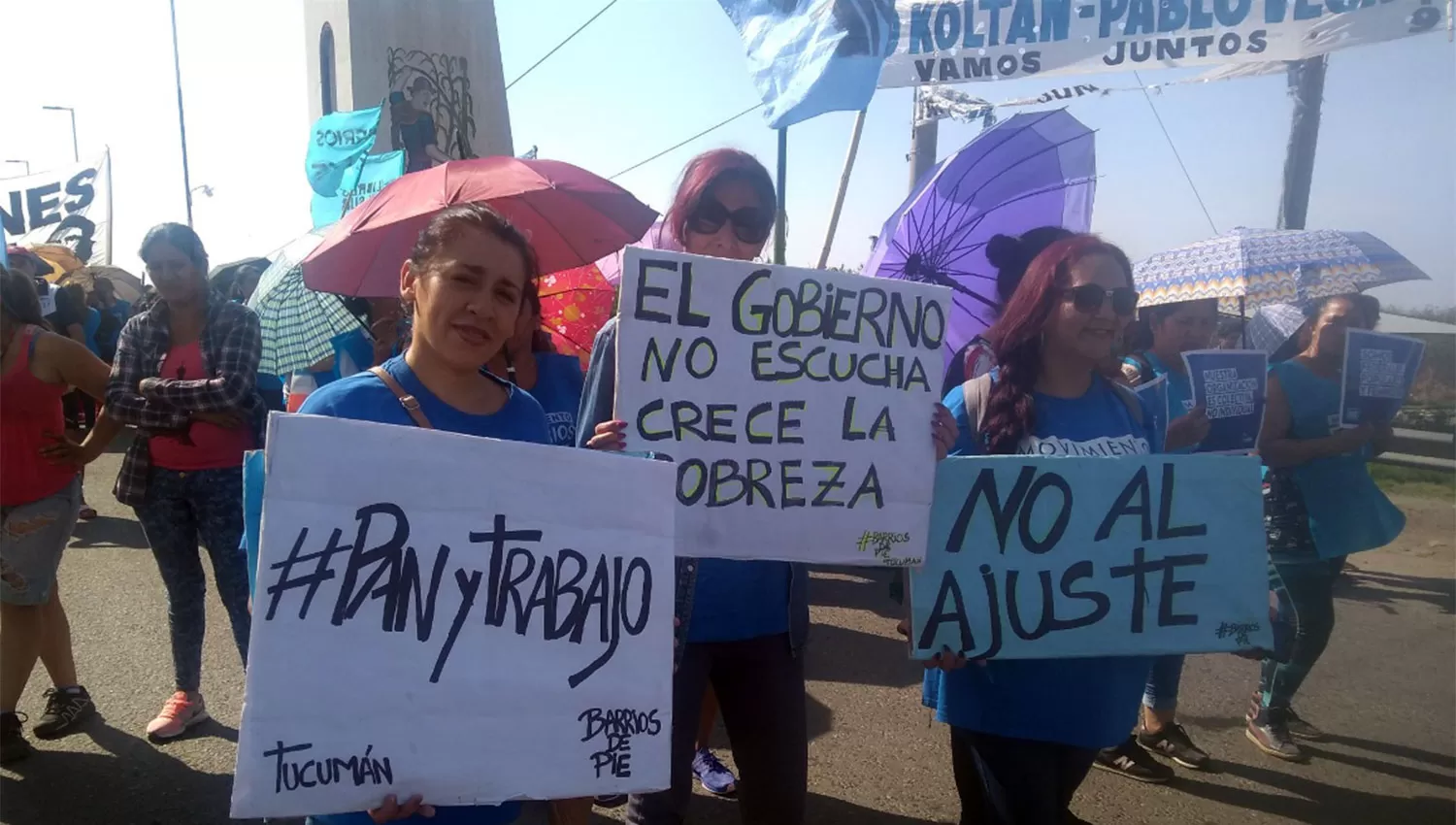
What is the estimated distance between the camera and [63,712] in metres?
3.41

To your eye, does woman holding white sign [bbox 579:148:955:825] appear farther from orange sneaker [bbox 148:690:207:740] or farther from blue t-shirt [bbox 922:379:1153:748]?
orange sneaker [bbox 148:690:207:740]

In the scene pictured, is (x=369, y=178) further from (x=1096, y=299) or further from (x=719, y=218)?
(x=1096, y=299)

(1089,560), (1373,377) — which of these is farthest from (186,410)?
(1373,377)

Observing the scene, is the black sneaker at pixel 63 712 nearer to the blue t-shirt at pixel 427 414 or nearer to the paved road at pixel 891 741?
the paved road at pixel 891 741

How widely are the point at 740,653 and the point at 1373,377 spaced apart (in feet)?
9.86

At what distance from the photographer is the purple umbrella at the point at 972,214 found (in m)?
3.23

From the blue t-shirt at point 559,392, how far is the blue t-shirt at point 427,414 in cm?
84

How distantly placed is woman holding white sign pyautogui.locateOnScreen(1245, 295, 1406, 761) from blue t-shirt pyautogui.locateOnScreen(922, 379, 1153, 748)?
6.10 ft

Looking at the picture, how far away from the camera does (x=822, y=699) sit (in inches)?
156

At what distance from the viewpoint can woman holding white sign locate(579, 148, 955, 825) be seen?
6.68ft

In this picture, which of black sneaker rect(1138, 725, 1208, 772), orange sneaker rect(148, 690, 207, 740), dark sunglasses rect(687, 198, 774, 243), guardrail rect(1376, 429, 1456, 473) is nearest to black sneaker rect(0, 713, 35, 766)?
orange sneaker rect(148, 690, 207, 740)

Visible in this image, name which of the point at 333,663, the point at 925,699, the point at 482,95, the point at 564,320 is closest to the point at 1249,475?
the point at 925,699

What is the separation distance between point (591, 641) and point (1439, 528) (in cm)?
875

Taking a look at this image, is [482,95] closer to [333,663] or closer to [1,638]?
[1,638]
